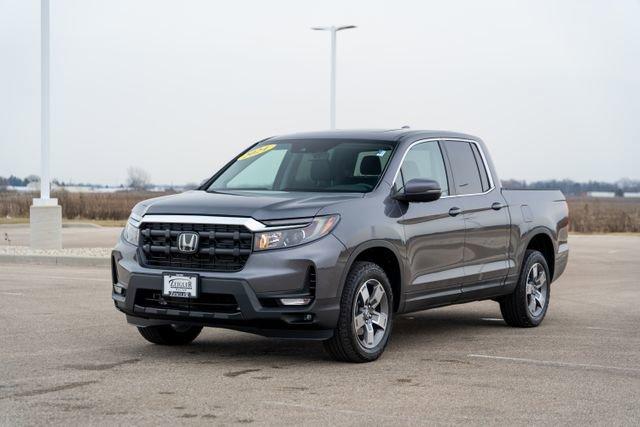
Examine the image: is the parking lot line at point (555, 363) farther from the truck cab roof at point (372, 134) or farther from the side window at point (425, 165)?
the truck cab roof at point (372, 134)

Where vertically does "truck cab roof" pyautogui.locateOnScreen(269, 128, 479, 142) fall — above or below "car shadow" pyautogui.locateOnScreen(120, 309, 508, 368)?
above

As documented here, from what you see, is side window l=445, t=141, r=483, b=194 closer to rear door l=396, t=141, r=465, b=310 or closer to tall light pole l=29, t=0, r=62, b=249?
rear door l=396, t=141, r=465, b=310

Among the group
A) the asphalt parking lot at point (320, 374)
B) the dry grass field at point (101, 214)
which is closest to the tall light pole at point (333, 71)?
the dry grass field at point (101, 214)

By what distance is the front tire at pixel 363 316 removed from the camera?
353 inches

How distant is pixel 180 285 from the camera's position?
8.84 metres

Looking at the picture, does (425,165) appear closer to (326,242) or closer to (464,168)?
(464,168)

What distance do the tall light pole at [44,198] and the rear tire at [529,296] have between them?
1412 cm

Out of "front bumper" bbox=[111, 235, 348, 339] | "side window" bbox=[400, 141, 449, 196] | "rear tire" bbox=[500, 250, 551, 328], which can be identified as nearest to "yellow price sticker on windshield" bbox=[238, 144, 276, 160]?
"side window" bbox=[400, 141, 449, 196]

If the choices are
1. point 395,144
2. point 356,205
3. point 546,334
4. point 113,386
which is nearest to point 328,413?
point 113,386

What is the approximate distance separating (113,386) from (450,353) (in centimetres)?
319

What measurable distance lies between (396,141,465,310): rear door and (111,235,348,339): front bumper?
3.87ft

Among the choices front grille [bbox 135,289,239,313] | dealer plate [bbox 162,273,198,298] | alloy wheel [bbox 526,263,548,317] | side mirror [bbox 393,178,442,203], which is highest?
side mirror [bbox 393,178,442,203]

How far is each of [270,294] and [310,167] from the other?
189 cm

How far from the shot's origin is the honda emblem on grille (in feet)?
29.1
